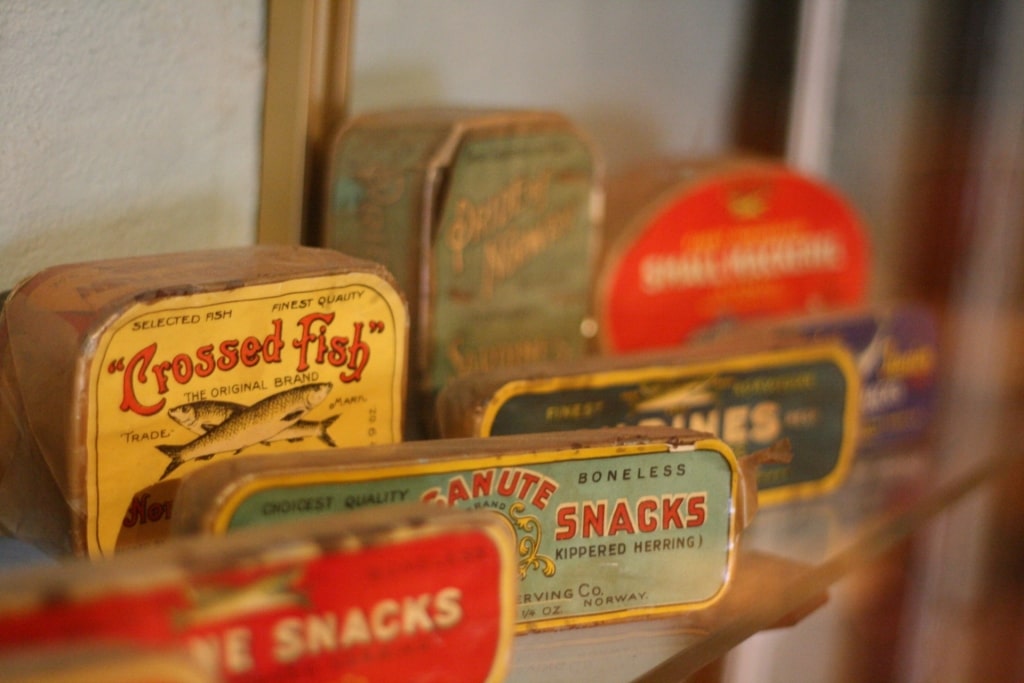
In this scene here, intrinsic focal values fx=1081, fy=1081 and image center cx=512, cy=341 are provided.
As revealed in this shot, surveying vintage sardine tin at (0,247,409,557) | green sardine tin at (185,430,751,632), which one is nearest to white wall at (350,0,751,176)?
vintage sardine tin at (0,247,409,557)

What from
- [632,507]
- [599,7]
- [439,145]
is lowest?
[632,507]

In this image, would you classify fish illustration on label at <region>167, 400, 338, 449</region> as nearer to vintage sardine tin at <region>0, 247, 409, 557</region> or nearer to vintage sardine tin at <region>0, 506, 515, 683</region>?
vintage sardine tin at <region>0, 247, 409, 557</region>

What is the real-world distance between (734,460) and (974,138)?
0.83 m

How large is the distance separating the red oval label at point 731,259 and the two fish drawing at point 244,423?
0.29 m

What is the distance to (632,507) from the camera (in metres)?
0.55

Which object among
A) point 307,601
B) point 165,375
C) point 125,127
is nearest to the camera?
point 307,601

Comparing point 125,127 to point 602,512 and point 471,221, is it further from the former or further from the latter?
point 602,512

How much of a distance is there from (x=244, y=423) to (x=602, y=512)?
0.62 feet

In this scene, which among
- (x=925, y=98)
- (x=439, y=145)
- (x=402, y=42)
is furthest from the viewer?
(x=925, y=98)

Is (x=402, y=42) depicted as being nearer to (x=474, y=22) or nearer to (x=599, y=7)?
(x=474, y=22)

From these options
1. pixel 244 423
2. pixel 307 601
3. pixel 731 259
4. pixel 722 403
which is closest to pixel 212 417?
pixel 244 423

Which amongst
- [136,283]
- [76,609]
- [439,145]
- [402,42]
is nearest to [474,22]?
[402,42]

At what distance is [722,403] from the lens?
703mm

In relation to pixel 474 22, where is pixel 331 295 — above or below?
below
